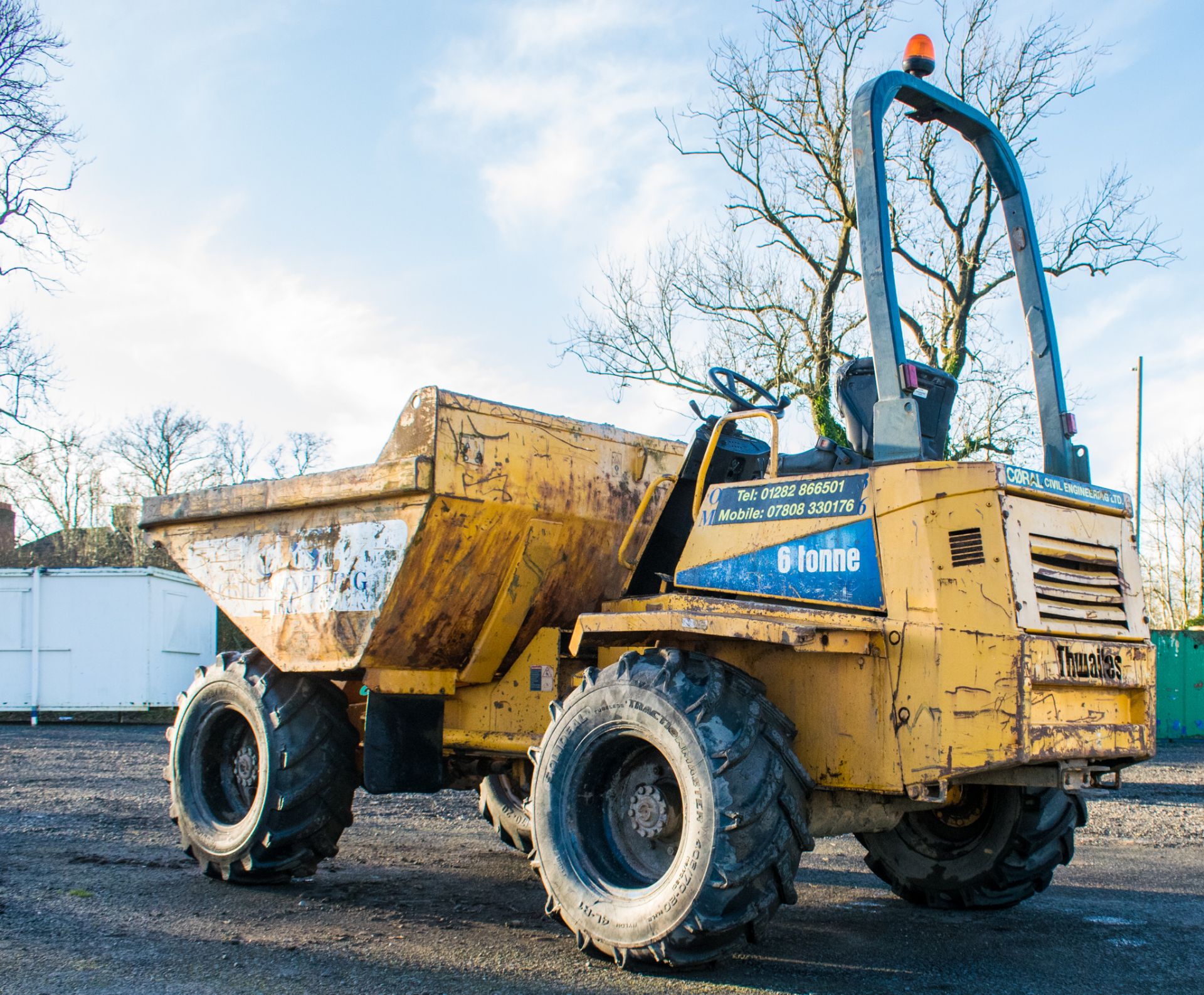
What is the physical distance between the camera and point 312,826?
20.0ft

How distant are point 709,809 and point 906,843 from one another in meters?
2.16

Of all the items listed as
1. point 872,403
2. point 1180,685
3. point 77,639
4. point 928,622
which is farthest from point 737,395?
point 1180,685

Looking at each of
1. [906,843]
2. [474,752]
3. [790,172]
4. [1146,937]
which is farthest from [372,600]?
[790,172]

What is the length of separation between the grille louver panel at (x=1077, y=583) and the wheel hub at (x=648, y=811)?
1.65m

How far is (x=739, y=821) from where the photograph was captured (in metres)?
4.04

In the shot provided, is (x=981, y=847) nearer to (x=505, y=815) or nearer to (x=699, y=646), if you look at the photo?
(x=699, y=646)

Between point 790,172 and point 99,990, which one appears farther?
point 790,172

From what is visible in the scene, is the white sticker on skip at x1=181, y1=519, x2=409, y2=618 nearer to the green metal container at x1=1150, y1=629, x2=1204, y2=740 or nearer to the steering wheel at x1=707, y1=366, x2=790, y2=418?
the steering wheel at x1=707, y1=366, x2=790, y2=418

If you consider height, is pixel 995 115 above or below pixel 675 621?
above

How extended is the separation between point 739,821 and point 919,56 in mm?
3227

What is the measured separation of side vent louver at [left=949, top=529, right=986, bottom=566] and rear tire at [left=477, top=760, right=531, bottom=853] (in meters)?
3.35

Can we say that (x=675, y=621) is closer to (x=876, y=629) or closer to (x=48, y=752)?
(x=876, y=629)

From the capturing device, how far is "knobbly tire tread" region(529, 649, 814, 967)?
4.07 metres

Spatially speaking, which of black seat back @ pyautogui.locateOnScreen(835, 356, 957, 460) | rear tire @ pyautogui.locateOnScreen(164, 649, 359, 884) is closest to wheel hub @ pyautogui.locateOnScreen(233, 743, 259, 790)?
rear tire @ pyautogui.locateOnScreen(164, 649, 359, 884)
